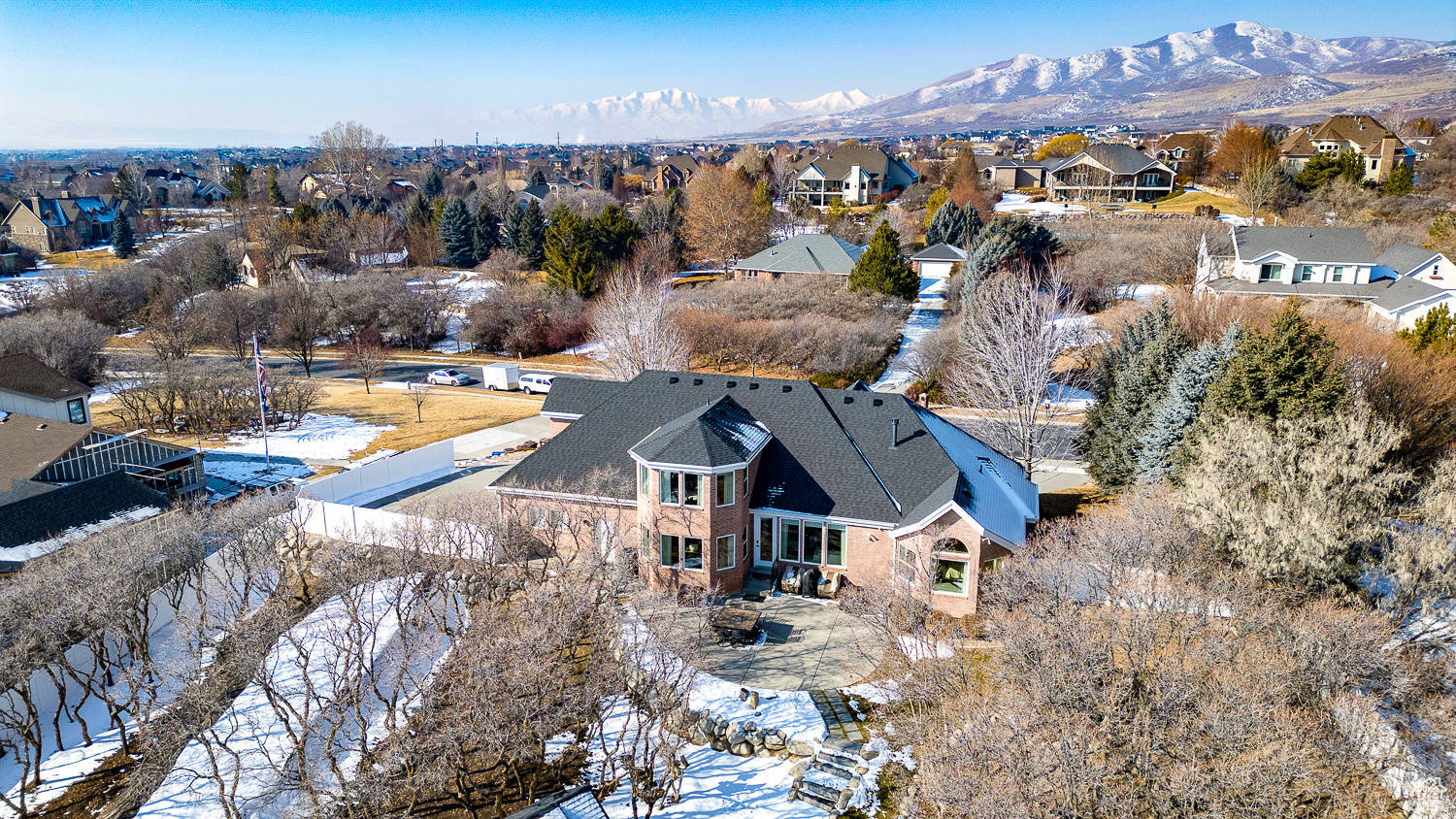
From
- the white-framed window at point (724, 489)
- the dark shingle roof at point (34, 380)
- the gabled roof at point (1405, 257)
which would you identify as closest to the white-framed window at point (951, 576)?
the white-framed window at point (724, 489)

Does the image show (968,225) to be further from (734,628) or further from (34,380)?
(34,380)

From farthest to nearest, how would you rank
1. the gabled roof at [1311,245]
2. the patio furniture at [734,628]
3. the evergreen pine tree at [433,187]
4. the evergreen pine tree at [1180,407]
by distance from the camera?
the evergreen pine tree at [433,187] → the gabled roof at [1311,245] → the evergreen pine tree at [1180,407] → the patio furniture at [734,628]

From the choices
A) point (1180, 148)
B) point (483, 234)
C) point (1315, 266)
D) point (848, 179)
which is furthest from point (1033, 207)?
point (483, 234)

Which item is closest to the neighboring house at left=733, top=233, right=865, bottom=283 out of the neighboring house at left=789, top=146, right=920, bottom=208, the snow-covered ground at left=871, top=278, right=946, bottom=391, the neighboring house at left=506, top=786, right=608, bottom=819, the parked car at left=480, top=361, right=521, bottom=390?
the snow-covered ground at left=871, top=278, right=946, bottom=391

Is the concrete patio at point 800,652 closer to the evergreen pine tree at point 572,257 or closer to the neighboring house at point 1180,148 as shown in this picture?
the evergreen pine tree at point 572,257

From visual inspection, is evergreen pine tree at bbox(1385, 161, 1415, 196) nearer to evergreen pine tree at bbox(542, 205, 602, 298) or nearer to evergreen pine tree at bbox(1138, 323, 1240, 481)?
evergreen pine tree at bbox(1138, 323, 1240, 481)

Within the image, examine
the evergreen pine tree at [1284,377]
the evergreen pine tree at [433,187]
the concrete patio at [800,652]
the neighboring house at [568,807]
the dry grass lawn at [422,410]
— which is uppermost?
the evergreen pine tree at [433,187]

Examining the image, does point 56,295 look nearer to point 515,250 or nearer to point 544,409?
point 515,250
